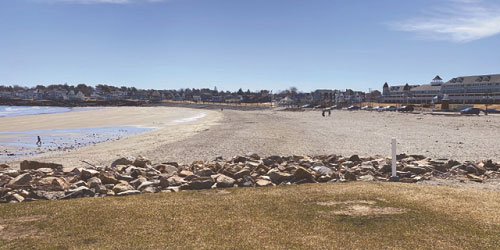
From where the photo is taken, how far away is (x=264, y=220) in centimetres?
594

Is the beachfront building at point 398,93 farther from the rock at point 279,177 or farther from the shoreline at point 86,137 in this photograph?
the rock at point 279,177

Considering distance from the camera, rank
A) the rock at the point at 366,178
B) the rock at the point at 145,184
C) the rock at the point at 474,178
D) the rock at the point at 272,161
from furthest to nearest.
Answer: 1. the rock at the point at 272,161
2. the rock at the point at 474,178
3. the rock at the point at 366,178
4. the rock at the point at 145,184

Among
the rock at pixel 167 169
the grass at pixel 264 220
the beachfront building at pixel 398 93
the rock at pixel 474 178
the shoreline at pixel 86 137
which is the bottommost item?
the shoreline at pixel 86 137

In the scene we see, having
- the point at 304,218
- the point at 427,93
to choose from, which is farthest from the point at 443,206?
the point at 427,93

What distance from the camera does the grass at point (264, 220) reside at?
16.5 ft

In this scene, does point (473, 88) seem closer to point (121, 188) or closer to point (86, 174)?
point (86, 174)

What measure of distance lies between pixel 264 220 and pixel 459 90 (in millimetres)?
139618

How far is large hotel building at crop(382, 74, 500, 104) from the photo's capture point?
11244cm

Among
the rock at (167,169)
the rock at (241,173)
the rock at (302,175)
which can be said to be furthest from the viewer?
the rock at (167,169)

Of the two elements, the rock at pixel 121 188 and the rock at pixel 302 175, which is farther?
the rock at pixel 302 175

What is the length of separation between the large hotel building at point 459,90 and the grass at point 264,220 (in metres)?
101

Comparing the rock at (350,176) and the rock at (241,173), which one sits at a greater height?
the rock at (241,173)

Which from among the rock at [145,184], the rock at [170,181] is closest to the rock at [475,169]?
the rock at [170,181]

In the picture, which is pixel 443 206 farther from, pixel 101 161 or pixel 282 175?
pixel 101 161
